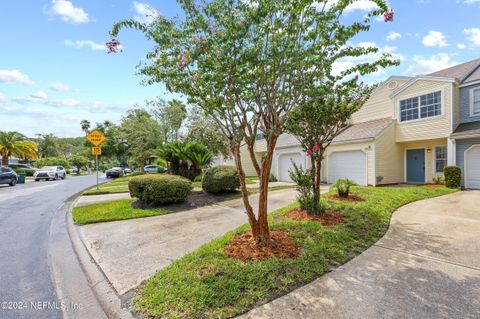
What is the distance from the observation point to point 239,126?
162 inches

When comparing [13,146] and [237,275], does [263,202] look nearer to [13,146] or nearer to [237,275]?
[237,275]

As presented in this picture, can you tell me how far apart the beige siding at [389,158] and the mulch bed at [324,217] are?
27.5ft

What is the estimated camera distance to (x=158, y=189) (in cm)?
831

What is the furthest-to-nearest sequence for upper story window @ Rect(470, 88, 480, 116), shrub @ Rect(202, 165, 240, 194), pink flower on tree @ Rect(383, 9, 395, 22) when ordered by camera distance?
upper story window @ Rect(470, 88, 480, 116) → shrub @ Rect(202, 165, 240, 194) → pink flower on tree @ Rect(383, 9, 395, 22)

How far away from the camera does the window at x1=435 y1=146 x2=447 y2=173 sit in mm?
12922

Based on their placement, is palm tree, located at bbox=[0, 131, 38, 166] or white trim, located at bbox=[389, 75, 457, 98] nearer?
white trim, located at bbox=[389, 75, 457, 98]

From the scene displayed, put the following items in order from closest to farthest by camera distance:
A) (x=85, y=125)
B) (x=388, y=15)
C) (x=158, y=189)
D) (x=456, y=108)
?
(x=388, y=15), (x=158, y=189), (x=456, y=108), (x=85, y=125)

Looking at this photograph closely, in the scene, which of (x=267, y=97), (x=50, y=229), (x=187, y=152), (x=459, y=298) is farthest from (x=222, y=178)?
(x=459, y=298)

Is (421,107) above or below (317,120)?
above

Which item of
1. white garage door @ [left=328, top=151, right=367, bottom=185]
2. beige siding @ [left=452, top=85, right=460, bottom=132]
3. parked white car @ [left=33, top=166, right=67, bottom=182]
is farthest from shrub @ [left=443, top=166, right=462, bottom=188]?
parked white car @ [left=33, top=166, right=67, bottom=182]

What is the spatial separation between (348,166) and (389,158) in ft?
7.27

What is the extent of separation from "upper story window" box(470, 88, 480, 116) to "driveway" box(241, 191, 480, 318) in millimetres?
9637

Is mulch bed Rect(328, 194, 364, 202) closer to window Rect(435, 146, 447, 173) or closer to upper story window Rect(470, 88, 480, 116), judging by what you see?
window Rect(435, 146, 447, 173)

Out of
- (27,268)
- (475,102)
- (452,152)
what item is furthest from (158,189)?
(475,102)
